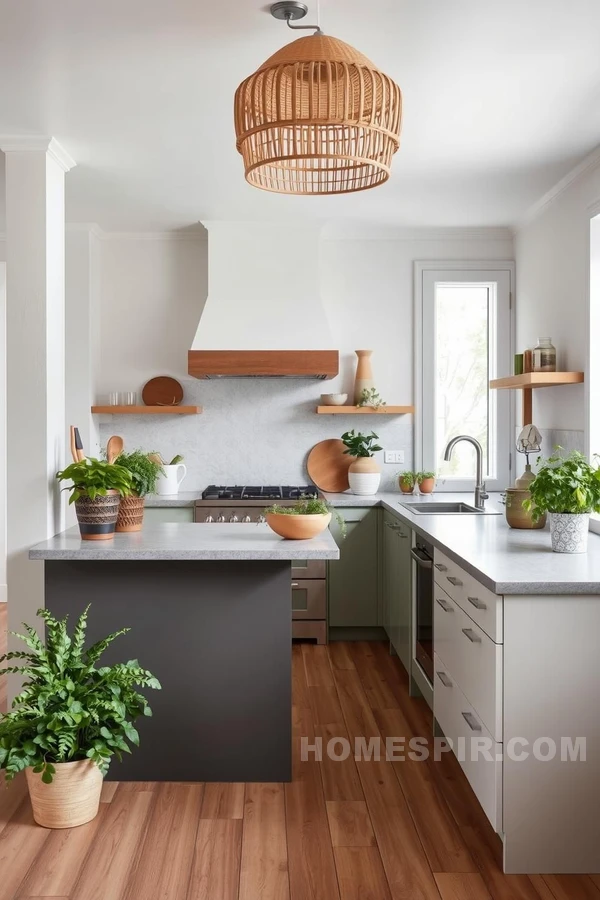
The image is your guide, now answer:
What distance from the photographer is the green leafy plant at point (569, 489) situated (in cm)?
268

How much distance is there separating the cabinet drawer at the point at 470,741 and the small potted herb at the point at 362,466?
186 cm

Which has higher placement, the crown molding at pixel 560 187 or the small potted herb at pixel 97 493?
the crown molding at pixel 560 187

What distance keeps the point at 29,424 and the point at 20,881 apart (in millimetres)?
1737

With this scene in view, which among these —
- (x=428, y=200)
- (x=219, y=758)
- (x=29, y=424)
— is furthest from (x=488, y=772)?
(x=428, y=200)

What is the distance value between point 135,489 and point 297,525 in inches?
28.4

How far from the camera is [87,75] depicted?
2773 mm

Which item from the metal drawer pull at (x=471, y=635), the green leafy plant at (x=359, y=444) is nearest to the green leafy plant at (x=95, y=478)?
the metal drawer pull at (x=471, y=635)

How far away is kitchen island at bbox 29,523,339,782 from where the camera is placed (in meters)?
2.82

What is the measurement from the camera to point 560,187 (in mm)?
3994

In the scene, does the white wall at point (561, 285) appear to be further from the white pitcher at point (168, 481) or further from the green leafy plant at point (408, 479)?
the white pitcher at point (168, 481)

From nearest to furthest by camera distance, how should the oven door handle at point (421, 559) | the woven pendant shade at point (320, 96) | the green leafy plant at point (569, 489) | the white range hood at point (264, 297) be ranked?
the woven pendant shade at point (320, 96) < the green leafy plant at point (569, 489) < the oven door handle at point (421, 559) < the white range hood at point (264, 297)

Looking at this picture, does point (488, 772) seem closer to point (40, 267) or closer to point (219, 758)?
point (219, 758)

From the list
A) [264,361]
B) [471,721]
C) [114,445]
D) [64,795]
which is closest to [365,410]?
[264,361]

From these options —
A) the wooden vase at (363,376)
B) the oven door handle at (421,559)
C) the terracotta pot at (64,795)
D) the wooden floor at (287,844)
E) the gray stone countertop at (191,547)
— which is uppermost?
the wooden vase at (363,376)
